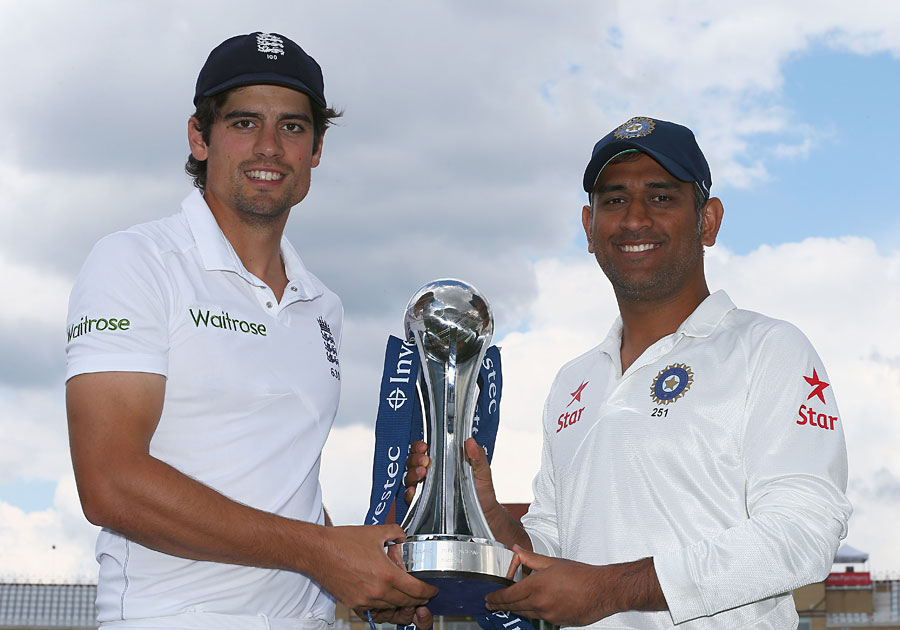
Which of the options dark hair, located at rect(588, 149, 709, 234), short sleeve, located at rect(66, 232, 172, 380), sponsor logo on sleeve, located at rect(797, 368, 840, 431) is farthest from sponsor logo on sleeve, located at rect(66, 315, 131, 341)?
sponsor logo on sleeve, located at rect(797, 368, 840, 431)

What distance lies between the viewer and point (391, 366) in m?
4.32

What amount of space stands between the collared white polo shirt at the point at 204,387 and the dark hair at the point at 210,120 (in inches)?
18.6

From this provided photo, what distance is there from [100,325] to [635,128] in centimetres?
226

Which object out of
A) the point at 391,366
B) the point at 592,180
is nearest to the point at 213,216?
the point at 391,366

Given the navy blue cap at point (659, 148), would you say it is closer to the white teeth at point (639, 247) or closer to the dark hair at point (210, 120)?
the white teeth at point (639, 247)

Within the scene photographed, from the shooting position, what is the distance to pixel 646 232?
4.30 m

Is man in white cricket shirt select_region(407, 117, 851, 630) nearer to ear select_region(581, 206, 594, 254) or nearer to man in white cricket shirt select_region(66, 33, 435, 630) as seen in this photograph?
ear select_region(581, 206, 594, 254)

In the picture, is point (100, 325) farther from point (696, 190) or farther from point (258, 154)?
point (696, 190)

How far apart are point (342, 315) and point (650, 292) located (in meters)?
1.28

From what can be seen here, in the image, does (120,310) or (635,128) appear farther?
(635,128)

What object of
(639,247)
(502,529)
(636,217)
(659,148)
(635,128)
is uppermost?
(635,128)

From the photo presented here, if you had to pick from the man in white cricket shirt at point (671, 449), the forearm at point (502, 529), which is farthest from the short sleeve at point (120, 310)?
the forearm at point (502, 529)

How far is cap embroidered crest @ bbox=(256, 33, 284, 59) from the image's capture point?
13.2ft

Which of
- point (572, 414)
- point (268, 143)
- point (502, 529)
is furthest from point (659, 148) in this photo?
point (502, 529)
